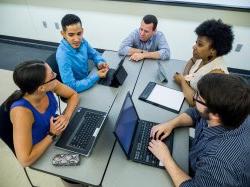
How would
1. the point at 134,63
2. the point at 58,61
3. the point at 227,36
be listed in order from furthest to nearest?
the point at 134,63
the point at 58,61
the point at 227,36

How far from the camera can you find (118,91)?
6.24ft

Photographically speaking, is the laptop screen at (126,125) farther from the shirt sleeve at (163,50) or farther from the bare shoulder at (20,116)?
the shirt sleeve at (163,50)

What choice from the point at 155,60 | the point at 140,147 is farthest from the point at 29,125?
the point at 155,60

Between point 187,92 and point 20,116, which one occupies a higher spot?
point 20,116

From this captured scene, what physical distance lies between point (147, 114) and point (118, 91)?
1.17 feet

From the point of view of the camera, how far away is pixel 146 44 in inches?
101

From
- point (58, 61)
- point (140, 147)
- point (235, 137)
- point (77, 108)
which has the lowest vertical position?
point (140, 147)

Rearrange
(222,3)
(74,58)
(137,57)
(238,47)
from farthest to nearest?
(238,47) → (222,3) → (137,57) → (74,58)

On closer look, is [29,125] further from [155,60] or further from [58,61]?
[155,60]

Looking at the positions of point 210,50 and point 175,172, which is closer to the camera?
point 175,172

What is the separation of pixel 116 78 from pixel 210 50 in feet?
2.65

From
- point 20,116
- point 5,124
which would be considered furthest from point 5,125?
point 20,116

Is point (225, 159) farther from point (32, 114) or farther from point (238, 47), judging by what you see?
point (238, 47)

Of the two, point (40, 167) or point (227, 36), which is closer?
point (40, 167)
